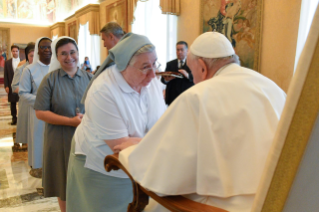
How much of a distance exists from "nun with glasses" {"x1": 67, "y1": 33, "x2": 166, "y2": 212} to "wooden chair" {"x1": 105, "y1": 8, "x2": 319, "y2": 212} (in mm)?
1026

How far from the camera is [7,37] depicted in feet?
63.9

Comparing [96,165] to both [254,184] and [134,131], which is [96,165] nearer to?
[134,131]

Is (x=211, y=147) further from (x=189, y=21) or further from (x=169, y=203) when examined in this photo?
(x=189, y=21)

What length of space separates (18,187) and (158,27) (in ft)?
21.4

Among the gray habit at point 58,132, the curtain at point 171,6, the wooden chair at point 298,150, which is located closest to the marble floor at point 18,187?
the gray habit at point 58,132

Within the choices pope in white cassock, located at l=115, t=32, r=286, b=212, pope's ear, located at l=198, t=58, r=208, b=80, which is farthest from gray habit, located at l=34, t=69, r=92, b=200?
pope in white cassock, located at l=115, t=32, r=286, b=212

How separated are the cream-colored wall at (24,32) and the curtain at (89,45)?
7.29m

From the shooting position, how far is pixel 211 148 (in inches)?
43.4

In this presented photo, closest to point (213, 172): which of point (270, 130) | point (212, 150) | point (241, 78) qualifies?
point (212, 150)

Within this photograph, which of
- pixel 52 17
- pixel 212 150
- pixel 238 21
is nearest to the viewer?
pixel 212 150

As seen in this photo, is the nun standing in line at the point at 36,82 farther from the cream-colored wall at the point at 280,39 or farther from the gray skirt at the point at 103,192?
the cream-colored wall at the point at 280,39

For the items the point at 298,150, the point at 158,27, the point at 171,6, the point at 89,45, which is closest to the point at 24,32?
the point at 89,45

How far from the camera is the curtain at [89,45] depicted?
13242 mm

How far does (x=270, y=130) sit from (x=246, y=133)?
0.15 metres
